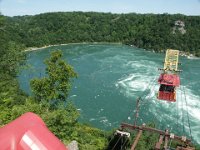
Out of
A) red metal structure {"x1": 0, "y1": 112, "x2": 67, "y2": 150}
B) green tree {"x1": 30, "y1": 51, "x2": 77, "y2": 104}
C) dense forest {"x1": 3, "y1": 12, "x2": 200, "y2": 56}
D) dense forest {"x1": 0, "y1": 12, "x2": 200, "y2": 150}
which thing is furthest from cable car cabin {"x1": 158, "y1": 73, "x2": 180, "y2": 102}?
dense forest {"x1": 3, "y1": 12, "x2": 200, "y2": 56}

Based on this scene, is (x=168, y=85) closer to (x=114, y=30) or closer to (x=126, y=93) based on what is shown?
(x=126, y=93)

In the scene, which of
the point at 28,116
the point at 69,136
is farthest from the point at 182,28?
the point at 28,116

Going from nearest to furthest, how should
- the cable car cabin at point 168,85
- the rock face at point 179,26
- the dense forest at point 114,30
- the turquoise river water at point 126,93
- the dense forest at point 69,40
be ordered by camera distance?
1. the cable car cabin at point 168,85
2. the dense forest at point 69,40
3. the turquoise river water at point 126,93
4. the dense forest at point 114,30
5. the rock face at point 179,26

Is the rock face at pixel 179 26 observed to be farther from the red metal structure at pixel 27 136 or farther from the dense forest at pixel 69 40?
the red metal structure at pixel 27 136

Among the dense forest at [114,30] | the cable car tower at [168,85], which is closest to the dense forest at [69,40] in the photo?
the dense forest at [114,30]

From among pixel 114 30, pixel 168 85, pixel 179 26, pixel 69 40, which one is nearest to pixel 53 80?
pixel 168 85

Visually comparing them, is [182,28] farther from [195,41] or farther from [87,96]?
[87,96]
